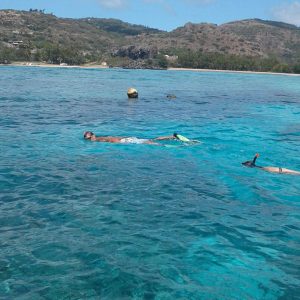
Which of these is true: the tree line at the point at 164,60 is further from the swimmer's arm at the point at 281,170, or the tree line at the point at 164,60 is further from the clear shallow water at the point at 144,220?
the swimmer's arm at the point at 281,170

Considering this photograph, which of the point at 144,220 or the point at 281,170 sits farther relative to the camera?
the point at 281,170

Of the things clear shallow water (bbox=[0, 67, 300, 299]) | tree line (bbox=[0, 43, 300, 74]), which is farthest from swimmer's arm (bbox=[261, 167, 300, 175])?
tree line (bbox=[0, 43, 300, 74])

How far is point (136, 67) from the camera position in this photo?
477ft

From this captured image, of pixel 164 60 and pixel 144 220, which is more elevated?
pixel 164 60

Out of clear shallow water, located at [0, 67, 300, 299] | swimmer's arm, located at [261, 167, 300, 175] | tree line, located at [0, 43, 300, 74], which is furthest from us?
tree line, located at [0, 43, 300, 74]

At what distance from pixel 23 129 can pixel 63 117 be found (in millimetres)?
5464

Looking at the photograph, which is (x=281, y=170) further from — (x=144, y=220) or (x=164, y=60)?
(x=164, y=60)

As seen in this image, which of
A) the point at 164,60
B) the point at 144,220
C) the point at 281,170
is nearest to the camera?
the point at 144,220

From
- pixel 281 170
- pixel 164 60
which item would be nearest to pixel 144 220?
pixel 281 170

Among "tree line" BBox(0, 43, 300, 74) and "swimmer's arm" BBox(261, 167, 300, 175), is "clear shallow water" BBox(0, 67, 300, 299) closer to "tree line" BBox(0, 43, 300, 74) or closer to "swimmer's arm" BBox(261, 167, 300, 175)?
"swimmer's arm" BBox(261, 167, 300, 175)

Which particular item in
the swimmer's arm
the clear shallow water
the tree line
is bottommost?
the clear shallow water

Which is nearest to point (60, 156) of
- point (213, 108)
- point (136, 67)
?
point (213, 108)

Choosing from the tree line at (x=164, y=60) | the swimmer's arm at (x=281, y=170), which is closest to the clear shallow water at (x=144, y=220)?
the swimmer's arm at (x=281, y=170)

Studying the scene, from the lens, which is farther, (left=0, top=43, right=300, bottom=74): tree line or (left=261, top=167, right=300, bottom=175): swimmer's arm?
(left=0, top=43, right=300, bottom=74): tree line
